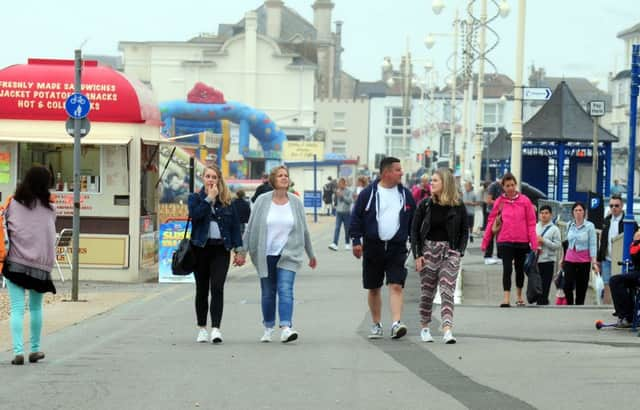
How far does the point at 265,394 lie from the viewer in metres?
9.38

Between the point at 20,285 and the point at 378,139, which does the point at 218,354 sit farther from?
the point at 378,139

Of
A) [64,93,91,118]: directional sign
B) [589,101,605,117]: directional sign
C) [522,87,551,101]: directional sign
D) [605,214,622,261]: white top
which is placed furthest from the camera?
[589,101,605,117]: directional sign

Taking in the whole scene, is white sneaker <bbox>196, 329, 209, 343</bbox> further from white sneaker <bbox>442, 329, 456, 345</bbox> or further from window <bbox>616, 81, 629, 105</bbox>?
window <bbox>616, 81, 629, 105</bbox>

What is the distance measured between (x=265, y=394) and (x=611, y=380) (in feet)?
8.83

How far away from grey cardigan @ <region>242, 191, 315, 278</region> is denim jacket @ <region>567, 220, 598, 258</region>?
6.58 meters

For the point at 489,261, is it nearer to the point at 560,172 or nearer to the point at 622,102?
the point at 560,172

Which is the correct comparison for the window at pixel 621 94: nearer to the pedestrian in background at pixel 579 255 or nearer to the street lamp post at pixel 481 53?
the street lamp post at pixel 481 53

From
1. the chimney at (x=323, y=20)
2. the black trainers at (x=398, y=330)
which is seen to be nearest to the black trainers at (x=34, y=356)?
the black trainers at (x=398, y=330)

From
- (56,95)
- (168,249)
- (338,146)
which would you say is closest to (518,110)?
(168,249)

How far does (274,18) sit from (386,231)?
9742 cm

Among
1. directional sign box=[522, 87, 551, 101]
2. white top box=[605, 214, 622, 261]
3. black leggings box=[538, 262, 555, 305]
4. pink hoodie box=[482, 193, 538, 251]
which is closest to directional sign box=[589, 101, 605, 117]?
directional sign box=[522, 87, 551, 101]

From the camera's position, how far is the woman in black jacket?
12984 millimetres

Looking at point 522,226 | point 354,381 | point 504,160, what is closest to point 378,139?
point 504,160

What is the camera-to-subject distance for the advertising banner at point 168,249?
861 inches
